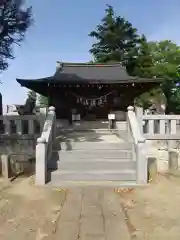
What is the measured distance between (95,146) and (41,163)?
2.33 metres

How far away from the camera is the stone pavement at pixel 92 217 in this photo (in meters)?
4.39

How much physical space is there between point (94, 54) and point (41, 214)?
33035 mm

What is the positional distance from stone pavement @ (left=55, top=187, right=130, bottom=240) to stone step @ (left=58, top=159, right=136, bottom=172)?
1319 mm

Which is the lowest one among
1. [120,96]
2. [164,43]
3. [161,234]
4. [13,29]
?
[161,234]

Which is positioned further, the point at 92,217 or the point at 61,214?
the point at 61,214

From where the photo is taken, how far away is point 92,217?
5.12m

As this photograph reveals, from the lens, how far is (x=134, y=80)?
16.0m

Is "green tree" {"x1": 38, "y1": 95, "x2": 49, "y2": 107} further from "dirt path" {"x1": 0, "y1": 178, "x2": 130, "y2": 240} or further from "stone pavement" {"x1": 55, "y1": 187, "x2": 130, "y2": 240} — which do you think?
"stone pavement" {"x1": 55, "y1": 187, "x2": 130, "y2": 240}

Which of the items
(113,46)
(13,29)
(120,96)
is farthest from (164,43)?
(13,29)

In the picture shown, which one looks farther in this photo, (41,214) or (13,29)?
(13,29)

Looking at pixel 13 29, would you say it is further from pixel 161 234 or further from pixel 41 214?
pixel 161 234

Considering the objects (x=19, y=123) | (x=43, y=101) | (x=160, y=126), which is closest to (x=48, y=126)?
(x=19, y=123)

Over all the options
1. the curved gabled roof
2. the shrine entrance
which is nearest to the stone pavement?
the shrine entrance

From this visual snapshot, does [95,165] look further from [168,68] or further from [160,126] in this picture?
[168,68]
